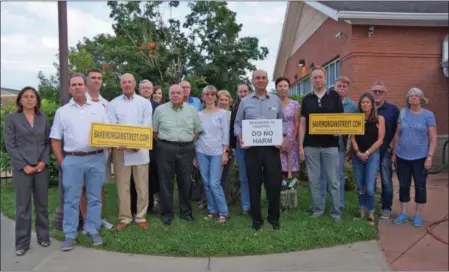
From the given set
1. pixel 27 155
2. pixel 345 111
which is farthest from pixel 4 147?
pixel 345 111

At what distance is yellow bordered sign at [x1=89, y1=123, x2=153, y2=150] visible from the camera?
4.84 meters

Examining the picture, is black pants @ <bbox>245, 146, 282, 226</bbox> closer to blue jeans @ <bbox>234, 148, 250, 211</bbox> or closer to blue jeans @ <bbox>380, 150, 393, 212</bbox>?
blue jeans @ <bbox>234, 148, 250, 211</bbox>

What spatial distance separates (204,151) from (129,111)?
1143mm

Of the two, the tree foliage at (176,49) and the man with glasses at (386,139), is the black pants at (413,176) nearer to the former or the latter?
the man with glasses at (386,139)

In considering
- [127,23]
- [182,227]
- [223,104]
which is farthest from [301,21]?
[182,227]

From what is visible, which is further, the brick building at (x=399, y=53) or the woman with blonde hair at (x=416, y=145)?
the brick building at (x=399, y=53)

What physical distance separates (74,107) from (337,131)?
3.24 m

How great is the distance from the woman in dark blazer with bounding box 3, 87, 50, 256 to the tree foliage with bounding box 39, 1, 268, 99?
1103cm

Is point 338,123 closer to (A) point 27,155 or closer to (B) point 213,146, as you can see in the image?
(B) point 213,146

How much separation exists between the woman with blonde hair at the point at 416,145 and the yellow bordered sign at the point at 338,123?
55 cm

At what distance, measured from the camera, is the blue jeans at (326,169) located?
5.39m

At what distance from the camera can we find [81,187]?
4980 mm

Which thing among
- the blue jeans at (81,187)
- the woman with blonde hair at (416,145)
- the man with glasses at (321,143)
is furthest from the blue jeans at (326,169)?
the blue jeans at (81,187)

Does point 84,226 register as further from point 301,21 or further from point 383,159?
point 301,21
